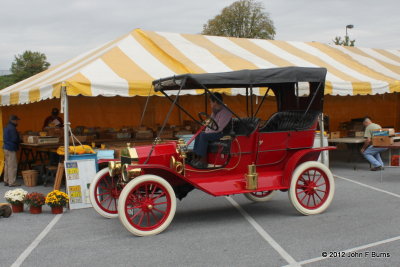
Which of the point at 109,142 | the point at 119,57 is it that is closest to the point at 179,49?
the point at 119,57

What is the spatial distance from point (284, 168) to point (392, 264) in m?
2.20

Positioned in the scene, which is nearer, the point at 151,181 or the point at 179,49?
the point at 151,181

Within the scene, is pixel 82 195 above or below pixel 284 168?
below

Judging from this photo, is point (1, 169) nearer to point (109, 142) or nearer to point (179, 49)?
point (109, 142)

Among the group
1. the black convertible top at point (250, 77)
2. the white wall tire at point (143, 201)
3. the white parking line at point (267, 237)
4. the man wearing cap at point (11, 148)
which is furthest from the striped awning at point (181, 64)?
the white parking line at point (267, 237)

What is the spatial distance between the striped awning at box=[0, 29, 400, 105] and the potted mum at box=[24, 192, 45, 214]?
172 cm

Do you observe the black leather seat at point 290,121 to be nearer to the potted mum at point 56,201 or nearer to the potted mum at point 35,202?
the potted mum at point 56,201

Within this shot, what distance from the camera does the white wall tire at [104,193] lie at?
19.1 feet

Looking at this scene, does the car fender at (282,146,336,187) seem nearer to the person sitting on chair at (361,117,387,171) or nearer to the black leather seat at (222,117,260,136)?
the black leather seat at (222,117,260,136)

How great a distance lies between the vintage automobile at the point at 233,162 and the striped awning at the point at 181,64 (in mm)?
1719

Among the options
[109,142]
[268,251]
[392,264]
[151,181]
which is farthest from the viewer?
[109,142]

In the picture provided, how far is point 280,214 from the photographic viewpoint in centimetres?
594

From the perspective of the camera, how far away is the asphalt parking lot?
13.6 feet

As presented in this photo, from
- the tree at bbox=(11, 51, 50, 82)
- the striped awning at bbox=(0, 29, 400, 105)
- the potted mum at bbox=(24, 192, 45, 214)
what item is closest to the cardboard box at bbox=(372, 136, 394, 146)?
the striped awning at bbox=(0, 29, 400, 105)
